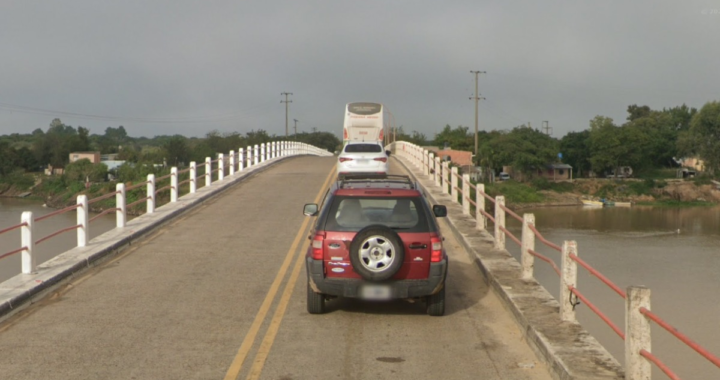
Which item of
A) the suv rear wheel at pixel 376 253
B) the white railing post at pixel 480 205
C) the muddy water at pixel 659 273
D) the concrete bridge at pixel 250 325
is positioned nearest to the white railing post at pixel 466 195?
the white railing post at pixel 480 205

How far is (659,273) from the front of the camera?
107 feet

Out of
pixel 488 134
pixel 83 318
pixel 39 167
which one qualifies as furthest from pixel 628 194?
pixel 83 318

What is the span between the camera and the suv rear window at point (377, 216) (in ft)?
32.0

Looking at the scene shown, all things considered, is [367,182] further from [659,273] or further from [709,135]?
[709,135]

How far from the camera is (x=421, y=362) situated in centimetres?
816

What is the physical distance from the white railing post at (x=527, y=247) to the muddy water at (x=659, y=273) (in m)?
10.8

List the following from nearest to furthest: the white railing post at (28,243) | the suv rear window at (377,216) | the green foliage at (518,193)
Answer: the suv rear window at (377,216) < the white railing post at (28,243) < the green foliage at (518,193)

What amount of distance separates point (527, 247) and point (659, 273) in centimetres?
2358

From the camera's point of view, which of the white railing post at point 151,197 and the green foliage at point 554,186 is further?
the green foliage at point 554,186

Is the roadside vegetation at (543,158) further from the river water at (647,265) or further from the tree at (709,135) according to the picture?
the river water at (647,265)

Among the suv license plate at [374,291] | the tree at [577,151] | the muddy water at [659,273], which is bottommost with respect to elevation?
the muddy water at [659,273]

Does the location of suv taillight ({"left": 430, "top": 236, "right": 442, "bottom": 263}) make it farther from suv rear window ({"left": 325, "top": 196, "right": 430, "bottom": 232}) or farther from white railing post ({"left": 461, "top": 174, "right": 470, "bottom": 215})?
white railing post ({"left": 461, "top": 174, "right": 470, "bottom": 215})

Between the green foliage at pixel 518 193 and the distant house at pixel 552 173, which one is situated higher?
the distant house at pixel 552 173

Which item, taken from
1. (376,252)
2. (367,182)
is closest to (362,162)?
(367,182)
